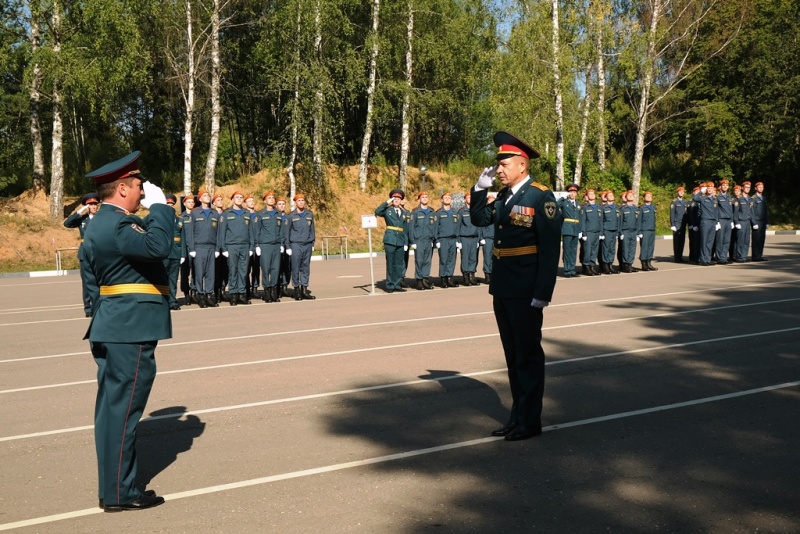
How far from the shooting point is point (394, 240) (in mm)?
19016

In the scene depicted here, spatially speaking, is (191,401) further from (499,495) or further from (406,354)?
(499,495)

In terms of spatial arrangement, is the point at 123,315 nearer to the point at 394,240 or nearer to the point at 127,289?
the point at 127,289

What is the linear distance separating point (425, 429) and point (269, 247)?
1120 centimetres

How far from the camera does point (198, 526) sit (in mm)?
4996

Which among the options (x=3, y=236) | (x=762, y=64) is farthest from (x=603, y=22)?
(x=3, y=236)

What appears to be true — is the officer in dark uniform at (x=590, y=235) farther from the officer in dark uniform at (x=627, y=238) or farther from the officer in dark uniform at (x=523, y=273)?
the officer in dark uniform at (x=523, y=273)

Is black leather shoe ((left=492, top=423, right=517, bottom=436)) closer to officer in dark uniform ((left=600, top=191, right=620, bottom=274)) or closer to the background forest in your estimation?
officer in dark uniform ((left=600, top=191, right=620, bottom=274))

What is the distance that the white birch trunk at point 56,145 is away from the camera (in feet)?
104

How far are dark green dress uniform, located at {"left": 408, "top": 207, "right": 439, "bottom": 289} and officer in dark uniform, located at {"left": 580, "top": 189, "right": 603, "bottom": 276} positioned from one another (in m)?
3.92

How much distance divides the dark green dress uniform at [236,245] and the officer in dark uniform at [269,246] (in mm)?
241

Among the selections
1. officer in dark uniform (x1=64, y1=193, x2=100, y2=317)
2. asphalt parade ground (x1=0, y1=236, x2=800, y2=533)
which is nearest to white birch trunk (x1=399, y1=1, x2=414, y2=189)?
officer in dark uniform (x1=64, y1=193, x2=100, y2=317)

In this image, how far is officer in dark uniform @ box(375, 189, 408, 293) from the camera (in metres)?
18.8

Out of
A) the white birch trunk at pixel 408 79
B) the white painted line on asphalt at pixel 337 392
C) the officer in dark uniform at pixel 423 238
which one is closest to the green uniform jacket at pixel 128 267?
the white painted line on asphalt at pixel 337 392

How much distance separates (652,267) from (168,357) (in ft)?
49.8
